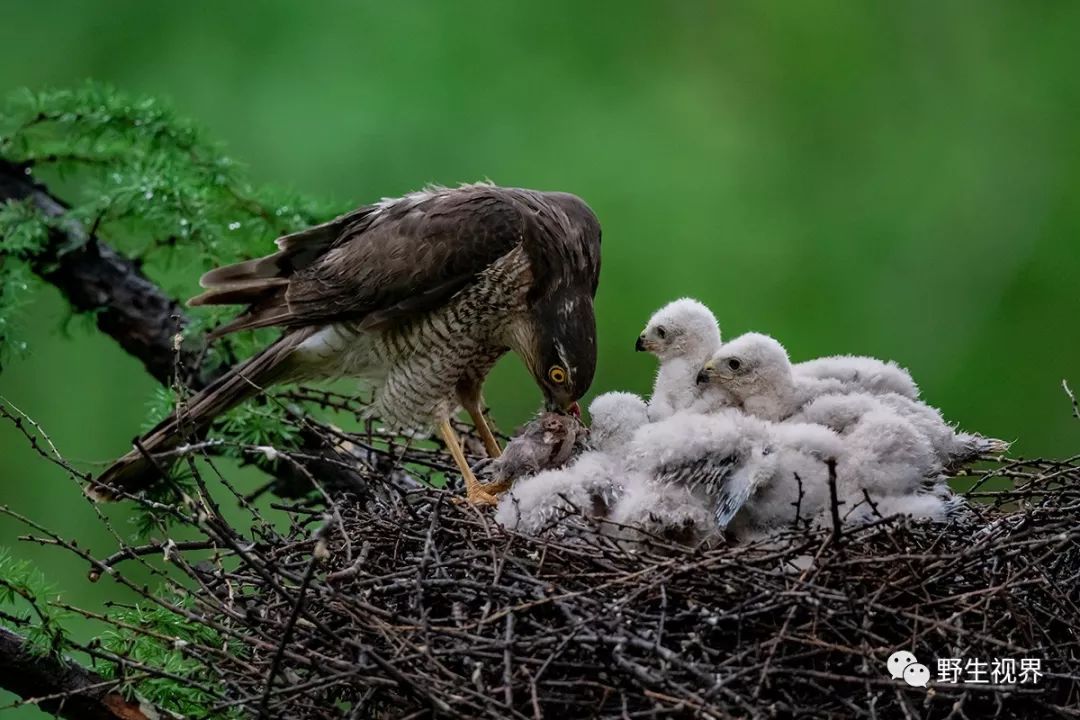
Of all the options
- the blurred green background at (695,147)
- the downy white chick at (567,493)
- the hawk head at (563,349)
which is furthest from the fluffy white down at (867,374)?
the blurred green background at (695,147)

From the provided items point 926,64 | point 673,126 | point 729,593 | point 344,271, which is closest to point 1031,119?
point 926,64

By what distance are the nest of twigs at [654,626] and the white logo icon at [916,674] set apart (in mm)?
38

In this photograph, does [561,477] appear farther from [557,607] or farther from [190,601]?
[190,601]

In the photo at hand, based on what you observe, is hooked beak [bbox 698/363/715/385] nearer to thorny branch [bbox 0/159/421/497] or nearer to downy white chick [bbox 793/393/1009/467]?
downy white chick [bbox 793/393/1009/467]

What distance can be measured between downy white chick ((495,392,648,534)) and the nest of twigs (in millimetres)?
125

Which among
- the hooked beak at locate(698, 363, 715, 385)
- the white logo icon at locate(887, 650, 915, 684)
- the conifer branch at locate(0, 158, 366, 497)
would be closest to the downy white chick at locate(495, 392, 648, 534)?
the hooked beak at locate(698, 363, 715, 385)

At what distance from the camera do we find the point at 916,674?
2.85m

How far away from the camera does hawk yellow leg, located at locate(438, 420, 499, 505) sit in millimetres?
4078

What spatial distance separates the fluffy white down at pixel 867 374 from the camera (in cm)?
395

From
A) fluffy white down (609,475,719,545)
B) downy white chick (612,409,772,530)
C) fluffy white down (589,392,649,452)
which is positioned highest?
fluffy white down (589,392,649,452)

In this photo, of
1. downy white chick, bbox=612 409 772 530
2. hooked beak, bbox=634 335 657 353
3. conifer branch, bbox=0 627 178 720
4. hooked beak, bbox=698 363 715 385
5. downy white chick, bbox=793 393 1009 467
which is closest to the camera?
conifer branch, bbox=0 627 178 720

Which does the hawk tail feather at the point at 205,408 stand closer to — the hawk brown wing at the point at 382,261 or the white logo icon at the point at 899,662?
the hawk brown wing at the point at 382,261

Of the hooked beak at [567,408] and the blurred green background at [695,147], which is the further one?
the blurred green background at [695,147]

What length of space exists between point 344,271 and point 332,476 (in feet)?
2.31
